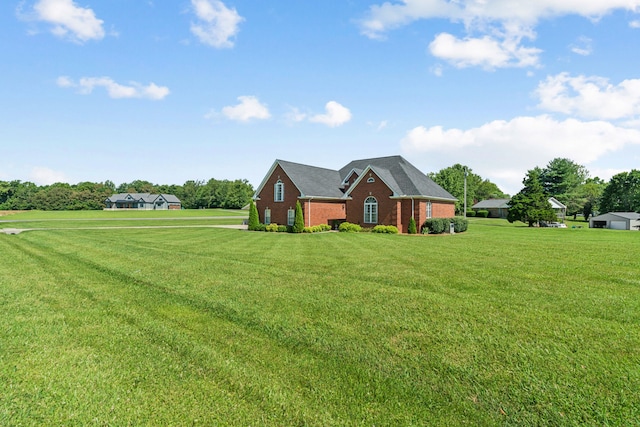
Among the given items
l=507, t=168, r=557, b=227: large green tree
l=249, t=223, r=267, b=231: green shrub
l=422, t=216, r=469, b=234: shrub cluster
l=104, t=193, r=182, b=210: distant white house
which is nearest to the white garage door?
l=507, t=168, r=557, b=227: large green tree

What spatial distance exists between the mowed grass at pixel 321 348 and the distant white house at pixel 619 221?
41.1 m

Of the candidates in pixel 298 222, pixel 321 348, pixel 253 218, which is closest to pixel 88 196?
pixel 253 218

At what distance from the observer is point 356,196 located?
29906 mm

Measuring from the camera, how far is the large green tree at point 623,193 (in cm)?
5663

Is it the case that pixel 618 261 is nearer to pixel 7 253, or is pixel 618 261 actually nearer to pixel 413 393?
pixel 413 393

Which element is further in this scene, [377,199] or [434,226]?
[377,199]

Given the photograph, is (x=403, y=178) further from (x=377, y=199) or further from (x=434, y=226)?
(x=434, y=226)

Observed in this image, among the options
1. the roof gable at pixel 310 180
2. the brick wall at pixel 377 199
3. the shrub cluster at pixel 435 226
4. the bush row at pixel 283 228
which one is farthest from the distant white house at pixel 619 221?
the bush row at pixel 283 228

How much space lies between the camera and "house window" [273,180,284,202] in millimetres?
31703

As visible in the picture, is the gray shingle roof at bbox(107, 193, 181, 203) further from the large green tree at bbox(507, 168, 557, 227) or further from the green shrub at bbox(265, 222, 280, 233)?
the large green tree at bbox(507, 168, 557, 227)

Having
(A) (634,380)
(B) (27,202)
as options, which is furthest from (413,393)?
(B) (27,202)

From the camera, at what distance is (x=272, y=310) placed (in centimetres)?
709

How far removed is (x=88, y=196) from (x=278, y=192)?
93015 millimetres

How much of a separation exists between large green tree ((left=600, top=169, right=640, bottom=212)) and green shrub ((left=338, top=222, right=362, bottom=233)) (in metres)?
55.8
